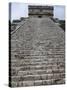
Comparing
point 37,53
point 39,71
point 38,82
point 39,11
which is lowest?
point 38,82

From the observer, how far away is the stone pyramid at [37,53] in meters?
3.11

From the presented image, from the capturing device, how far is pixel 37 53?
3164 millimetres

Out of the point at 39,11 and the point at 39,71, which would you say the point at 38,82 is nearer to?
the point at 39,71

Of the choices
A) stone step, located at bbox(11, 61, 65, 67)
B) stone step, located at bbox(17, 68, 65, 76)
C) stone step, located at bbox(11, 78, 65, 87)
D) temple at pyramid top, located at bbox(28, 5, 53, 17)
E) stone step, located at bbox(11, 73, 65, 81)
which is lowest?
stone step, located at bbox(11, 78, 65, 87)

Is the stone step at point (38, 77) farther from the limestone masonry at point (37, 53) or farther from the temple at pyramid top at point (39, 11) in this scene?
the temple at pyramid top at point (39, 11)

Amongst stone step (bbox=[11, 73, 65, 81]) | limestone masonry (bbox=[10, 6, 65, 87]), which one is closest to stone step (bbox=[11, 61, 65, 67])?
limestone masonry (bbox=[10, 6, 65, 87])

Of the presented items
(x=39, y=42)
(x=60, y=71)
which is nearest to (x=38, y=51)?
(x=39, y=42)

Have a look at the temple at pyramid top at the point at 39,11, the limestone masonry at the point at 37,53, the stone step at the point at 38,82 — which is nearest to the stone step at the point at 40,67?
the limestone masonry at the point at 37,53

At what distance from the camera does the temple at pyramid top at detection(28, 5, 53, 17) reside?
3119 mm

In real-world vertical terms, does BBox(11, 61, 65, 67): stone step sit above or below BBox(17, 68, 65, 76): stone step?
above

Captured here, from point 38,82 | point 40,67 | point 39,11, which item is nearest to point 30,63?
point 40,67

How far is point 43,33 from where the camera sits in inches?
125

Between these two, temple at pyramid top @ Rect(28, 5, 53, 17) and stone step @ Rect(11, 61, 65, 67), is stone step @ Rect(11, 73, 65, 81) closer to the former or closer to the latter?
stone step @ Rect(11, 61, 65, 67)

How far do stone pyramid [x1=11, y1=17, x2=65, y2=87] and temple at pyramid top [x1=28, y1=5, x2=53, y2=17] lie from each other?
0.05 m
